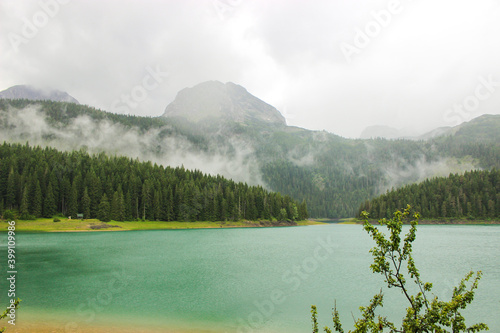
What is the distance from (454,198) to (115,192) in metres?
171

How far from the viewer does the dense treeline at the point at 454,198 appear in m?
147

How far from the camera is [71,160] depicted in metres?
124

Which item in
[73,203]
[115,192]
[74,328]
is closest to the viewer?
[74,328]

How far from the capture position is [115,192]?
10825cm

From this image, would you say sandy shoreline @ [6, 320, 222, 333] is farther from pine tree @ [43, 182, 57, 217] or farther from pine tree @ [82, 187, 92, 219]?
pine tree @ [43, 182, 57, 217]

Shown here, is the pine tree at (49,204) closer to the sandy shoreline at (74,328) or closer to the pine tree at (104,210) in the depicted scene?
the pine tree at (104,210)

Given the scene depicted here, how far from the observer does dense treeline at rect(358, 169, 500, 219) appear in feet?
481

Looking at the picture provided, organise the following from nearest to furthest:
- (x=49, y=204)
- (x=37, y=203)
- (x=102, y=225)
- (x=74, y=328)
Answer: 1. (x=74, y=328)
2. (x=37, y=203)
3. (x=102, y=225)
4. (x=49, y=204)

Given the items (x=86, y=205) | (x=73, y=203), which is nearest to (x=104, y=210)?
(x=86, y=205)

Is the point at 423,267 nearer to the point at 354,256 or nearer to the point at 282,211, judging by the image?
the point at 354,256

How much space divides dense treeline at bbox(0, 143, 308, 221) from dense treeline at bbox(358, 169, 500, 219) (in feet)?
230

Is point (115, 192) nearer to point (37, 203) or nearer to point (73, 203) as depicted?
point (73, 203)

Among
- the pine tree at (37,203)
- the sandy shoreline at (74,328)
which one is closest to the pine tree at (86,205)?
the pine tree at (37,203)

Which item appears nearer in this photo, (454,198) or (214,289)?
(214,289)
